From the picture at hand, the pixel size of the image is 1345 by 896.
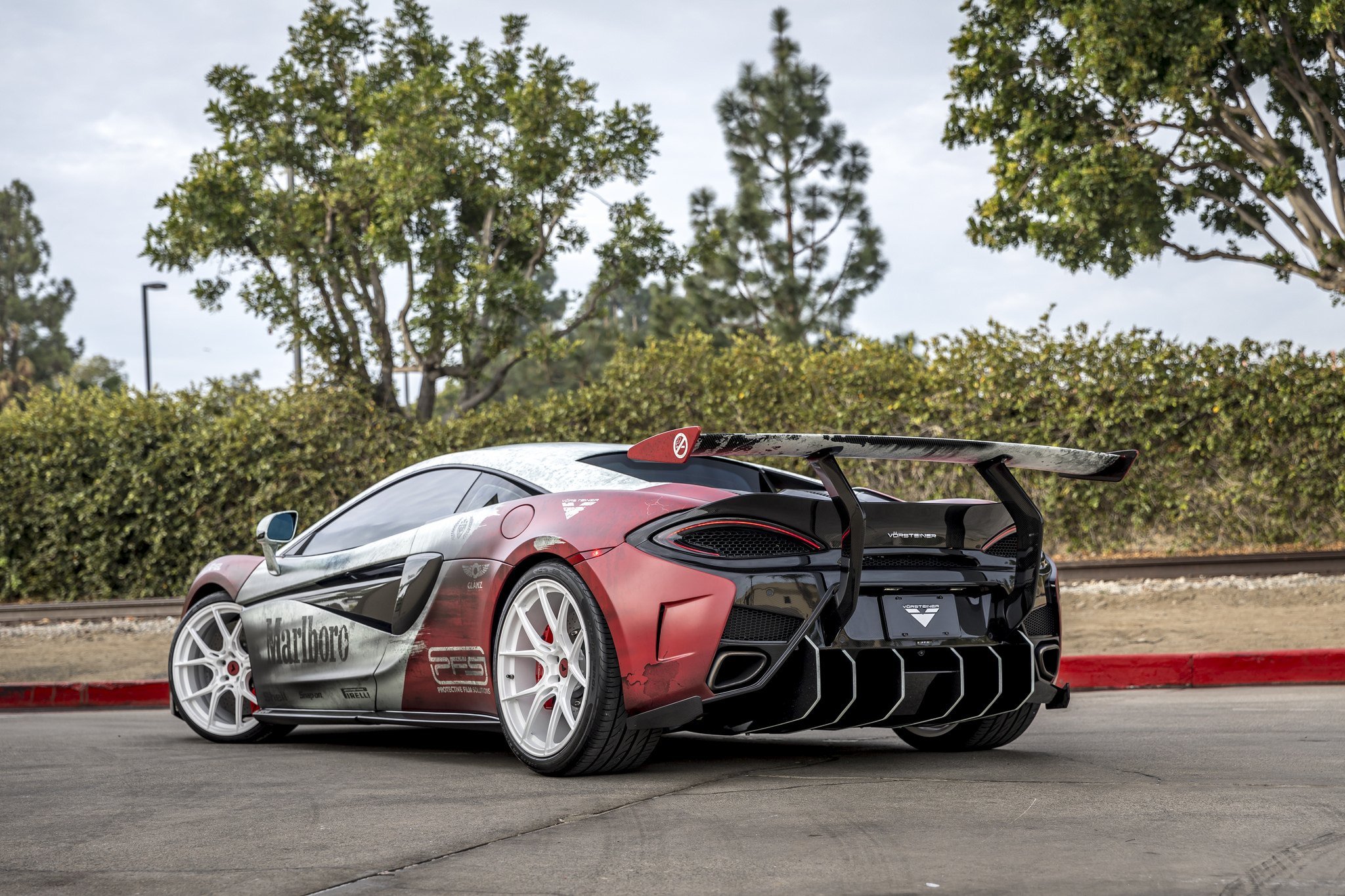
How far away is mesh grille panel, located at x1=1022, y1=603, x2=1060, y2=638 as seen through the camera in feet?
15.0

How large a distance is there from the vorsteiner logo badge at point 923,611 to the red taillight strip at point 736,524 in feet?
1.24

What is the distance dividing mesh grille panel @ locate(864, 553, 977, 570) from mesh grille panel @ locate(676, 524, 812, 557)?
24 cm

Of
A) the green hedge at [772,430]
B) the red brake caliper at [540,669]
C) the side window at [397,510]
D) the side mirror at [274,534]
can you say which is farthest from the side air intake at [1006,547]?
the green hedge at [772,430]

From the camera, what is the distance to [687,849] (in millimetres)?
3166

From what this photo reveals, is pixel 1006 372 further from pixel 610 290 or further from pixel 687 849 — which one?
pixel 687 849

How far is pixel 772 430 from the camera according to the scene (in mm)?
13914

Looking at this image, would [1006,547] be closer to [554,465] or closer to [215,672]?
[554,465]

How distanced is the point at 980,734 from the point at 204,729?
3453mm

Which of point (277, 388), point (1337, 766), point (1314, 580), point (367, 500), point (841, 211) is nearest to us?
point (1337, 766)

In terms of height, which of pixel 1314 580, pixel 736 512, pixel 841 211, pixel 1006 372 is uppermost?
pixel 841 211

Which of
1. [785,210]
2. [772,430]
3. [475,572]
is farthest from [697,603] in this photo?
[785,210]

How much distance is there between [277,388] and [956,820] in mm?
13193

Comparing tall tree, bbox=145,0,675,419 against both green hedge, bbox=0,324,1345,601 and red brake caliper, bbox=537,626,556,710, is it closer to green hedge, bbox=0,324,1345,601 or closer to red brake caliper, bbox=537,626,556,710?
green hedge, bbox=0,324,1345,601

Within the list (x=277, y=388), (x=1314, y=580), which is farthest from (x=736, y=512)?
(x=277, y=388)
